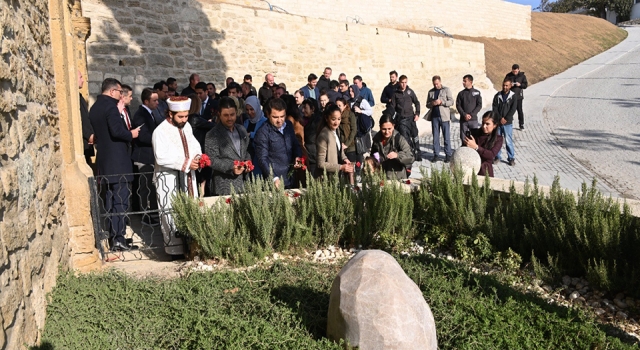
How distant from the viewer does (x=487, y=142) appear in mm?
7758

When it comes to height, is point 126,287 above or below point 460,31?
below

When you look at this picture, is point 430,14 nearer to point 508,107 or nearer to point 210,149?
point 508,107

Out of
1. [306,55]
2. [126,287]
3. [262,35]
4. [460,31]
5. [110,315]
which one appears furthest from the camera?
[460,31]

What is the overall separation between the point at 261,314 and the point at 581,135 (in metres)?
13.8

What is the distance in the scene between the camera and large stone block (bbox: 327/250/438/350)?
3.43m

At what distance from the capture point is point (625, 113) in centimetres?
1869

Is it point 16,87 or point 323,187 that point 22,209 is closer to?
point 16,87

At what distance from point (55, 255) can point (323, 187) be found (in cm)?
292

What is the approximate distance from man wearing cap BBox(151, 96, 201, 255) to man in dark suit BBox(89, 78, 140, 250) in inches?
21.4

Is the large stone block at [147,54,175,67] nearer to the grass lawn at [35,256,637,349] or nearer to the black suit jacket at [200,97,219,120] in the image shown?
the black suit jacket at [200,97,219,120]

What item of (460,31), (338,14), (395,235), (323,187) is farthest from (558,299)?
(460,31)

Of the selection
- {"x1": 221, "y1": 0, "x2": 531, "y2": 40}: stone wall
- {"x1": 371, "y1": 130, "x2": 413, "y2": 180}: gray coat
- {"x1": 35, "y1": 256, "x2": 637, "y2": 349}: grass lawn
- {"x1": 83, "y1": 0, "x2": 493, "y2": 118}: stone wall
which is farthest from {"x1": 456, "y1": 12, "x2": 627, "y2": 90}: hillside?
{"x1": 35, "y1": 256, "x2": 637, "y2": 349}: grass lawn

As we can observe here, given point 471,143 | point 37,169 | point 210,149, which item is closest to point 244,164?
point 210,149

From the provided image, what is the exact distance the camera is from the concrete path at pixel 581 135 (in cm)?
1074
